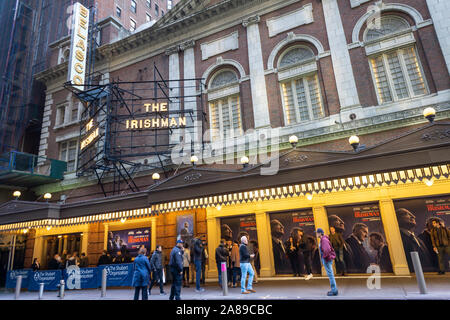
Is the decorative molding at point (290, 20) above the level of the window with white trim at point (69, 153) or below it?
above

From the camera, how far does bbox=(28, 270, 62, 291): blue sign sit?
1418 centimetres

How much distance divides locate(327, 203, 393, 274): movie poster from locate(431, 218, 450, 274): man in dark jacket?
1.69 metres

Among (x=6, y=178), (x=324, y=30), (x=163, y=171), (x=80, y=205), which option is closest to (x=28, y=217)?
(x=80, y=205)

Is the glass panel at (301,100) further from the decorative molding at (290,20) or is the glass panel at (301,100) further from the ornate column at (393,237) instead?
the ornate column at (393,237)

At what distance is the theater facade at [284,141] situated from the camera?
10680 millimetres

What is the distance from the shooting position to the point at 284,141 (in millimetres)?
14609

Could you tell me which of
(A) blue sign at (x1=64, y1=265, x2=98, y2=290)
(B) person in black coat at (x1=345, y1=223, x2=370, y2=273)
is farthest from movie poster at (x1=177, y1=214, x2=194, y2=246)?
(B) person in black coat at (x1=345, y1=223, x2=370, y2=273)

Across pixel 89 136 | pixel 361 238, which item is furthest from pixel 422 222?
pixel 89 136

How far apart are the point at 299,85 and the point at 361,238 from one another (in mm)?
8306

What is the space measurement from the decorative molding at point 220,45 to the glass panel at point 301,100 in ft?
14.9

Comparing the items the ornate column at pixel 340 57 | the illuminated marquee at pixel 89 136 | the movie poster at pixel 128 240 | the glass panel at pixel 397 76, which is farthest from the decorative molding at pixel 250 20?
the movie poster at pixel 128 240

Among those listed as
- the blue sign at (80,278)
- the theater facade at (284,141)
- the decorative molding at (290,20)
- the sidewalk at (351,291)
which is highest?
the decorative molding at (290,20)

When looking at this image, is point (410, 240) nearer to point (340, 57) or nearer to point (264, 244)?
point (264, 244)

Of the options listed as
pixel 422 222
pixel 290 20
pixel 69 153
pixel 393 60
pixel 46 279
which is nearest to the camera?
pixel 422 222
